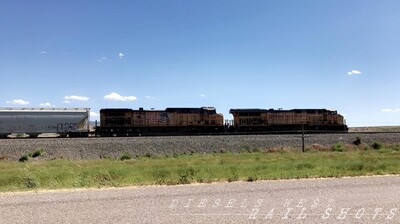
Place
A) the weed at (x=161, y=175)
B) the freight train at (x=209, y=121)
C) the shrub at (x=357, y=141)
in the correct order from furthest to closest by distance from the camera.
Answer: the freight train at (x=209, y=121) < the shrub at (x=357, y=141) < the weed at (x=161, y=175)

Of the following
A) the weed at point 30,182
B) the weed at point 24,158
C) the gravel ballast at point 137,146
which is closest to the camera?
the weed at point 30,182

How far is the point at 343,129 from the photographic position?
54.8m

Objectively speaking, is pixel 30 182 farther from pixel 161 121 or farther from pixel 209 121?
pixel 209 121

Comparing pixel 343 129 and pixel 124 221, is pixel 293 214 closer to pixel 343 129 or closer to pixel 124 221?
pixel 124 221

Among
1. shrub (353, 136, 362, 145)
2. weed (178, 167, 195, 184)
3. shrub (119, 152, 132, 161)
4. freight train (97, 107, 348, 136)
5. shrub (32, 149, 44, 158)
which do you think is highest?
freight train (97, 107, 348, 136)

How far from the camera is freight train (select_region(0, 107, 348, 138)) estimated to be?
146 feet

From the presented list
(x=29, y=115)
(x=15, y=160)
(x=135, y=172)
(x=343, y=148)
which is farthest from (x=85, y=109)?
(x=135, y=172)

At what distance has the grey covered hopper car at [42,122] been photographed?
43.8 metres

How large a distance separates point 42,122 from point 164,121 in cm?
1468

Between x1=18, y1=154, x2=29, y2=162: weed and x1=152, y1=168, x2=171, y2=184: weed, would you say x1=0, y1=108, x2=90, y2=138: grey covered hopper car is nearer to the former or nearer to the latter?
x1=18, y1=154, x2=29, y2=162: weed

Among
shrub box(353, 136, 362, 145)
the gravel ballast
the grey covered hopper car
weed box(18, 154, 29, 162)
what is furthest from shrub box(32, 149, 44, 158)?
shrub box(353, 136, 362, 145)

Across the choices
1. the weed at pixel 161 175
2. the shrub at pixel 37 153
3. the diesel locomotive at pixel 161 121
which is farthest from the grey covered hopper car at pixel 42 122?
the weed at pixel 161 175

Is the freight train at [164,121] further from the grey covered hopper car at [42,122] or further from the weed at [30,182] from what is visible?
the weed at [30,182]

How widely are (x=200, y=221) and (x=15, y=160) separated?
24320mm
